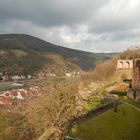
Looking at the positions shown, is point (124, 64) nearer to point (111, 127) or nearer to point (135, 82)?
point (135, 82)

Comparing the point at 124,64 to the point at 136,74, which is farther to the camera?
the point at 124,64

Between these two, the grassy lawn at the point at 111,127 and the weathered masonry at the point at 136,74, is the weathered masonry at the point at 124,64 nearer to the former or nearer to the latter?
the weathered masonry at the point at 136,74

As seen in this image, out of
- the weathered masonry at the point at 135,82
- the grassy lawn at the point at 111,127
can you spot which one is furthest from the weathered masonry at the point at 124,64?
the grassy lawn at the point at 111,127

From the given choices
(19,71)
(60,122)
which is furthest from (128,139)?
(19,71)

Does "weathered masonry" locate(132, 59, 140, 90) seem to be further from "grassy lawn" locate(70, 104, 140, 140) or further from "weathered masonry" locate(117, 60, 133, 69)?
"weathered masonry" locate(117, 60, 133, 69)

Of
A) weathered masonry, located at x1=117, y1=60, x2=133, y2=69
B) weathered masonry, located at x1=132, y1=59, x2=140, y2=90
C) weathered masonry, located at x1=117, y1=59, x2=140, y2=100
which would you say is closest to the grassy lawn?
weathered masonry, located at x1=117, y1=59, x2=140, y2=100

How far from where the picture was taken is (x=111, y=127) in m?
25.3

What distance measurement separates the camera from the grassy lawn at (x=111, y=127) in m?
22.8

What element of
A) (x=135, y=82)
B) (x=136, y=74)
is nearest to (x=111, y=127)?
(x=136, y=74)

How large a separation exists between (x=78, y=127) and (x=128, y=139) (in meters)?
5.03

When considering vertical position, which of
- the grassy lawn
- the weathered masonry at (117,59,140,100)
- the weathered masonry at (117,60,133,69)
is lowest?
the grassy lawn

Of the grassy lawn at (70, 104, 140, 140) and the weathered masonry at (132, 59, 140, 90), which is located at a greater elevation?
the weathered masonry at (132, 59, 140, 90)

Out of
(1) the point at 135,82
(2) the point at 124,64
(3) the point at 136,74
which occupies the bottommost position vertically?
(1) the point at 135,82

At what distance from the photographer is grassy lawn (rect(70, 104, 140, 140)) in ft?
74.7
